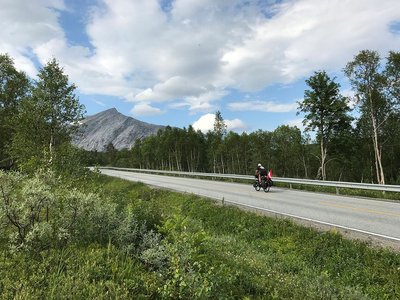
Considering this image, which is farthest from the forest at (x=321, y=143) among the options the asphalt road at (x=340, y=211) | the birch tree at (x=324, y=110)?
the asphalt road at (x=340, y=211)

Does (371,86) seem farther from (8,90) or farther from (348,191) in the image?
(8,90)

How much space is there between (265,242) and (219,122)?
7139 cm

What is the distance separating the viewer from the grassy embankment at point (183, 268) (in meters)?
3.89

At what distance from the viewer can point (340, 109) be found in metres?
32.5

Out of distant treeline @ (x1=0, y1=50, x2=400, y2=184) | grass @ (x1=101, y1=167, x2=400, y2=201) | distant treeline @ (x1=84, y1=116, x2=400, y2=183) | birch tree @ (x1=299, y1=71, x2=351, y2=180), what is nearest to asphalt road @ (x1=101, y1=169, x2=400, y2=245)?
grass @ (x1=101, y1=167, x2=400, y2=201)

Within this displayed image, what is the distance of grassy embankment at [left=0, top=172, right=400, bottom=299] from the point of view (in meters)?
3.89

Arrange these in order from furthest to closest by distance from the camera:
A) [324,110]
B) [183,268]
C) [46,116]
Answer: [324,110] → [46,116] → [183,268]

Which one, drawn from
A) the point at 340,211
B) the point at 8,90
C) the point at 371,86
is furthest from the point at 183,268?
the point at 8,90

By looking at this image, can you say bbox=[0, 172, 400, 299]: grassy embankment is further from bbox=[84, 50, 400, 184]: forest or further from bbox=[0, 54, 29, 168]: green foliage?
bbox=[0, 54, 29, 168]: green foliage

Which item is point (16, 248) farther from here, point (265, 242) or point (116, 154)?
point (116, 154)

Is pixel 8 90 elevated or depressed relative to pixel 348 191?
elevated

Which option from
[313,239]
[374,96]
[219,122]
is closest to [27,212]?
[313,239]

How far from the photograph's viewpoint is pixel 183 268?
4.25 m

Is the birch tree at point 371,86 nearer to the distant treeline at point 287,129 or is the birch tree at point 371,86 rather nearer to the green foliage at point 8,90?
the distant treeline at point 287,129
